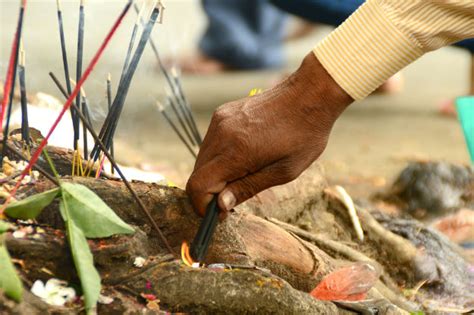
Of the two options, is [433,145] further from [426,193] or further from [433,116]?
[426,193]

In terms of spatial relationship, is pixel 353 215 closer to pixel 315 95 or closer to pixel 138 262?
pixel 315 95

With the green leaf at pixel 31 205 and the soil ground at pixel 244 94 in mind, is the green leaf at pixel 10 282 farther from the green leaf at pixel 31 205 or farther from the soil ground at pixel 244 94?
the soil ground at pixel 244 94

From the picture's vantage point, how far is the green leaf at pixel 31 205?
155 cm

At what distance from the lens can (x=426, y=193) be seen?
348 centimetres

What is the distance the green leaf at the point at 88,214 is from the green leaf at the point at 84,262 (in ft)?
0.04

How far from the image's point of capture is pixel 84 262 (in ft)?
4.96

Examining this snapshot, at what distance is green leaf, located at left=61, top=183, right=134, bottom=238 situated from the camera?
1.55m

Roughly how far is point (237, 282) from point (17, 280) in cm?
40

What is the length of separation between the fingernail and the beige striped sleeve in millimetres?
298

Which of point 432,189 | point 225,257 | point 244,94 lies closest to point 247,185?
point 225,257

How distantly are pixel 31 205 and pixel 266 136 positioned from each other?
457mm

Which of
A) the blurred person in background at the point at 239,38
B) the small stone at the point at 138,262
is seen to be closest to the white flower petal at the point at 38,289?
the small stone at the point at 138,262

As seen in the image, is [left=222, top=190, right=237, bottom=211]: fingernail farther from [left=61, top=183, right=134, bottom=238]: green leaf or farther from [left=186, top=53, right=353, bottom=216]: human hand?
[left=61, top=183, right=134, bottom=238]: green leaf

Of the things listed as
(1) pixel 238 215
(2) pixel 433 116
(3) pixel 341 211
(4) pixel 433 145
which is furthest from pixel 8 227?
(2) pixel 433 116
